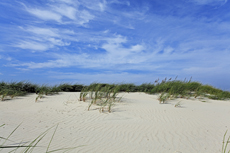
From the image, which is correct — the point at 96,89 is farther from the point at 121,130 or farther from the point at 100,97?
the point at 121,130

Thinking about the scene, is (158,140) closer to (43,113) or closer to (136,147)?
(136,147)

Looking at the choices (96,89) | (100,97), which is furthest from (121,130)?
(96,89)

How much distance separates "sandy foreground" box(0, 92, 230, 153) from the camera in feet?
12.2

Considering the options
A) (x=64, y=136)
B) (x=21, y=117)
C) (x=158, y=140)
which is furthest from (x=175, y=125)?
(x=21, y=117)

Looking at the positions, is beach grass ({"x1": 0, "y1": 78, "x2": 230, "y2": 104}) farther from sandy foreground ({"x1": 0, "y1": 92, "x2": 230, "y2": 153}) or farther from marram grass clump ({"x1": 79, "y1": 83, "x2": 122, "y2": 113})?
sandy foreground ({"x1": 0, "y1": 92, "x2": 230, "y2": 153})

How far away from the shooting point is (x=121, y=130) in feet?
14.9

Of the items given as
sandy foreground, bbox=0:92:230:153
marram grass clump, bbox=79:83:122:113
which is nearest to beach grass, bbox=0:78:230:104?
marram grass clump, bbox=79:83:122:113

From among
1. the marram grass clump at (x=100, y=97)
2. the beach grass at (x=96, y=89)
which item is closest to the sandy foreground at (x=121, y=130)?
the marram grass clump at (x=100, y=97)

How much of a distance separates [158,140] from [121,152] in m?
1.07

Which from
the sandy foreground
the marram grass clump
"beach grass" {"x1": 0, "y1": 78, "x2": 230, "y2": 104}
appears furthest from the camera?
"beach grass" {"x1": 0, "y1": 78, "x2": 230, "y2": 104}

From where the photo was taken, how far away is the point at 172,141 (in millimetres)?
4012

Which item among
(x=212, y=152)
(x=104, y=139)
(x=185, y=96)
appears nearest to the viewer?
(x=212, y=152)

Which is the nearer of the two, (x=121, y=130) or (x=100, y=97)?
(x=121, y=130)

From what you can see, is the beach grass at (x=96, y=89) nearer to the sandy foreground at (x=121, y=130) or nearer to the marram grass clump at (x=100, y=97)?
the marram grass clump at (x=100, y=97)
